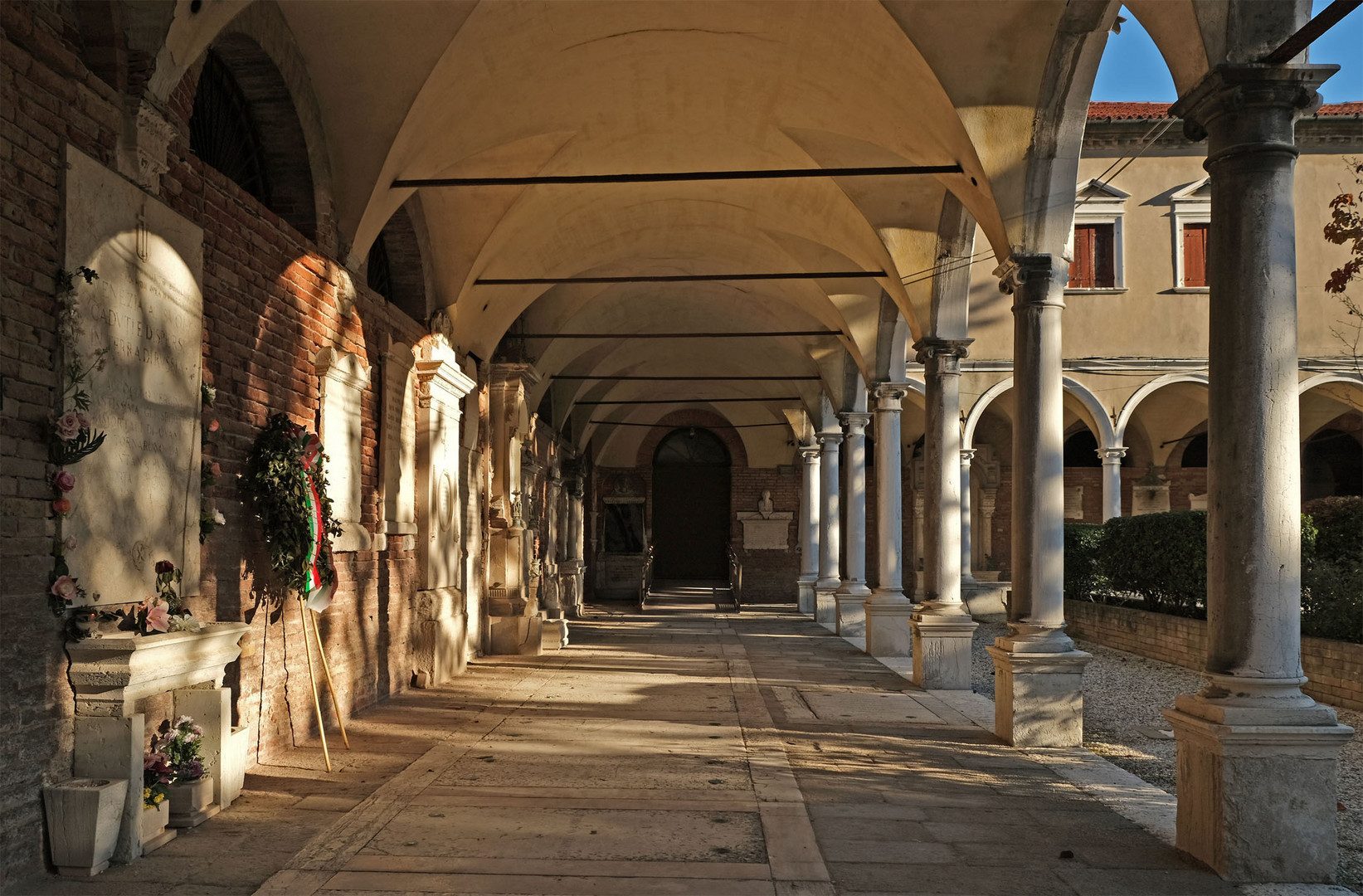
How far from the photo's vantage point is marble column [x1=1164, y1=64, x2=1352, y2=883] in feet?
14.1

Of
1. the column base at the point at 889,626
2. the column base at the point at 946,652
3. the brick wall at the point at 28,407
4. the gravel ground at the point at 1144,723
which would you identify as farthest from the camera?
the column base at the point at 889,626

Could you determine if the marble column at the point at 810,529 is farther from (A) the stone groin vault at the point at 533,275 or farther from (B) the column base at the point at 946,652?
(B) the column base at the point at 946,652

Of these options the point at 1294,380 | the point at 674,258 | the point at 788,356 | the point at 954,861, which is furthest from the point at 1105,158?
the point at 954,861

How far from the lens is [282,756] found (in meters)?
6.58

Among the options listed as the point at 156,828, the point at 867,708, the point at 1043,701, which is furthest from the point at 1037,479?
the point at 156,828

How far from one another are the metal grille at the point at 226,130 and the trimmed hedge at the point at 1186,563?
Answer: 9.16 metres

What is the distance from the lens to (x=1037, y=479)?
7.48 metres

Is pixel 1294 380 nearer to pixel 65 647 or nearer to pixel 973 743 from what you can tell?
pixel 973 743

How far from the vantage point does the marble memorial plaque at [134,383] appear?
4.50 metres

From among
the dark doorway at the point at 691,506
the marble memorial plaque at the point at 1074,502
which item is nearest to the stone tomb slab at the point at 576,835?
the marble memorial plaque at the point at 1074,502

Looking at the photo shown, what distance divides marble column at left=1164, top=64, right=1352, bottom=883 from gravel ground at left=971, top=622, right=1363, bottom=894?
1.30 ft

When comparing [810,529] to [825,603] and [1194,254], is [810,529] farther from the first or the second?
[1194,254]

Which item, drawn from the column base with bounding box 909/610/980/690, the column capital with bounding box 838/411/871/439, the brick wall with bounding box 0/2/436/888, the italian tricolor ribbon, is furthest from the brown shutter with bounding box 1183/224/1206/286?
the italian tricolor ribbon

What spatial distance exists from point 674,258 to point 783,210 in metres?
2.69
